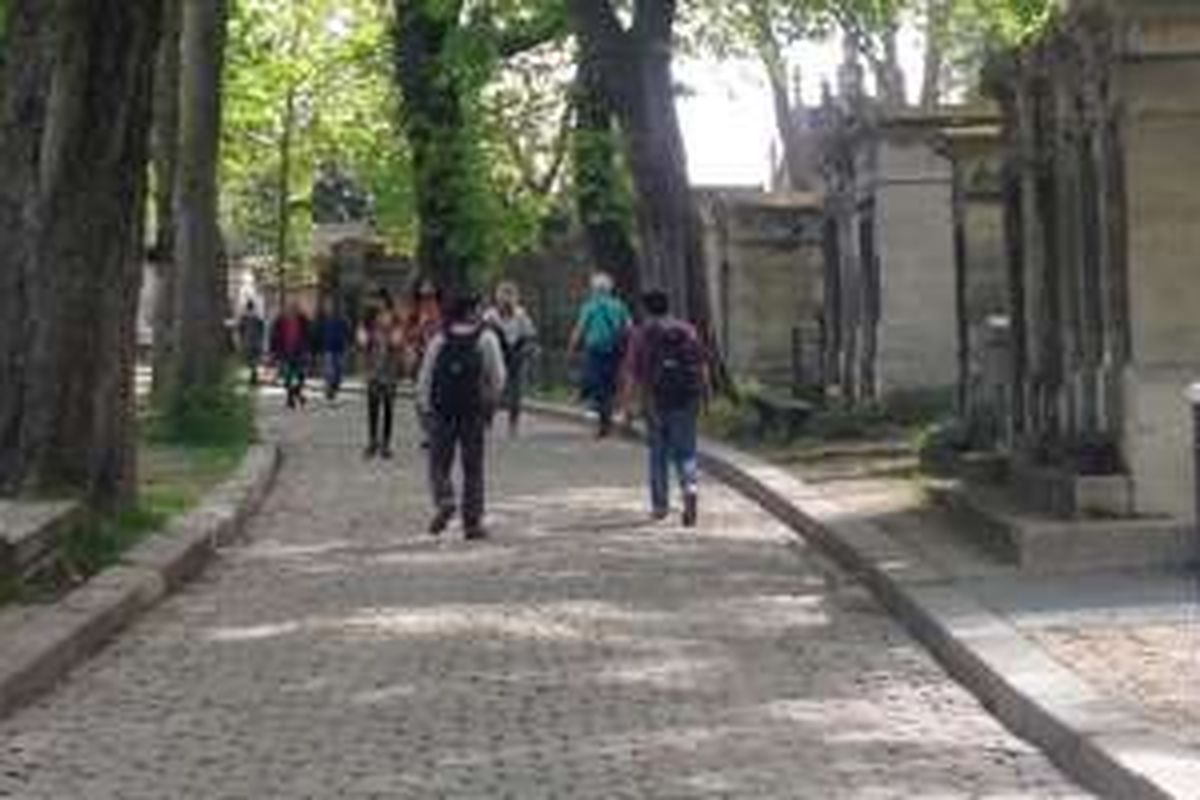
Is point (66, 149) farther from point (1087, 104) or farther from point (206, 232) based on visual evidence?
point (206, 232)

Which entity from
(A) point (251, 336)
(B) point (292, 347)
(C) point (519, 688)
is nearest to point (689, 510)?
(C) point (519, 688)

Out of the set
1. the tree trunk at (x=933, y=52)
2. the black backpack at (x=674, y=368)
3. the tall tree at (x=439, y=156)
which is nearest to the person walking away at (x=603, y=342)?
the tree trunk at (x=933, y=52)

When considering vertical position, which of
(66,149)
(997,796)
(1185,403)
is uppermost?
(66,149)

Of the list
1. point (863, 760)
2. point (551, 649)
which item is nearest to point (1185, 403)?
point (551, 649)

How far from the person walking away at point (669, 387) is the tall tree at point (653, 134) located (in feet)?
36.9

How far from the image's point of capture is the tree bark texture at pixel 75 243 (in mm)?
16891

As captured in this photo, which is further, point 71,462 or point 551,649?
point 71,462

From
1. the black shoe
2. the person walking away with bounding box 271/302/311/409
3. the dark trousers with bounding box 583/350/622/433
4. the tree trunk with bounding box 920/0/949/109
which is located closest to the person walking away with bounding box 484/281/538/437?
the dark trousers with bounding box 583/350/622/433

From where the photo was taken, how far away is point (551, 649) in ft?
44.3

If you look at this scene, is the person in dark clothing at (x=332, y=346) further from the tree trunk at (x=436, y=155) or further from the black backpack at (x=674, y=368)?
the black backpack at (x=674, y=368)

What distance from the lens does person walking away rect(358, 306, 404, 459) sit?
27328mm

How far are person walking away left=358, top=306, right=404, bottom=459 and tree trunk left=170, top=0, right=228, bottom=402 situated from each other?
1.96 metres

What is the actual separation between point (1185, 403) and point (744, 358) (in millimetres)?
22933

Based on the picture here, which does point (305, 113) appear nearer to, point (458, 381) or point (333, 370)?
point (333, 370)
